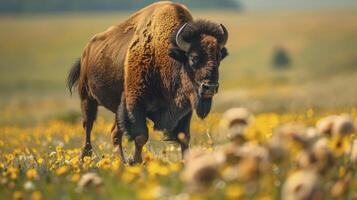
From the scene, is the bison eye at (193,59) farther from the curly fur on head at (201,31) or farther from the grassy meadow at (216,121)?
the grassy meadow at (216,121)

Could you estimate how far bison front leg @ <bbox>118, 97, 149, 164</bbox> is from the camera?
10797 mm

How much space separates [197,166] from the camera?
4.94m

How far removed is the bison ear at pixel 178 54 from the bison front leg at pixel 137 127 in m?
0.86

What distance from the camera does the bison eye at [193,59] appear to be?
399 inches

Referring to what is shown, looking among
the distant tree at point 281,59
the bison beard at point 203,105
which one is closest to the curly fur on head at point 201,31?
the bison beard at point 203,105

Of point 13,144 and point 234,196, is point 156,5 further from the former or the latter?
point 234,196

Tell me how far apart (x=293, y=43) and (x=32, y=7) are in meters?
82.4

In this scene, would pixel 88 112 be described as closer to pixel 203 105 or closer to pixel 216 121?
pixel 216 121

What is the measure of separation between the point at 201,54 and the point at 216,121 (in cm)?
291

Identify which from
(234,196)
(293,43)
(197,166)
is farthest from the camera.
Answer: (293,43)

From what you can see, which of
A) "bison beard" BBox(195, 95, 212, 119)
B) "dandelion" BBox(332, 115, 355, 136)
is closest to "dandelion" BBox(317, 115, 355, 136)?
"dandelion" BBox(332, 115, 355, 136)

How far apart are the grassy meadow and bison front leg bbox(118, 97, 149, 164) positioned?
13.0 inches

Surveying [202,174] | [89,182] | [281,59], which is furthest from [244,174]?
[281,59]

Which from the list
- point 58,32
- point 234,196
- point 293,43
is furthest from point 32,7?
point 234,196
